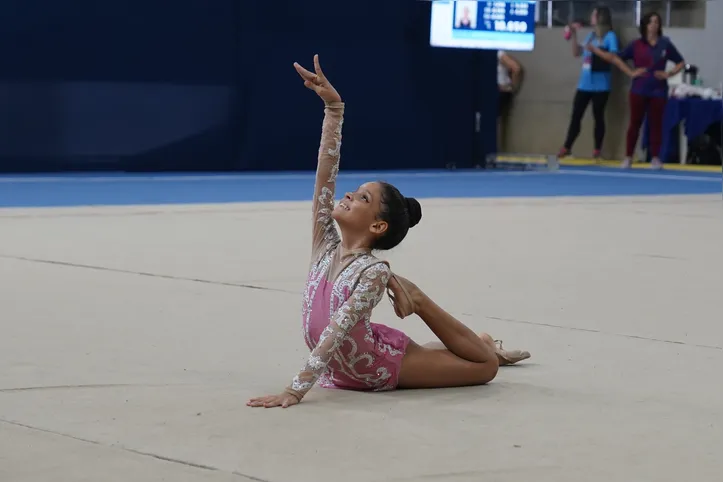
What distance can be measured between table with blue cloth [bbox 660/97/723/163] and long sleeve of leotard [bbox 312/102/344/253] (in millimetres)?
14741

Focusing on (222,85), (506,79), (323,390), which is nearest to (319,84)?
(323,390)

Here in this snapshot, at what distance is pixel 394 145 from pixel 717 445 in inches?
547

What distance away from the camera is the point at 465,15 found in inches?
652

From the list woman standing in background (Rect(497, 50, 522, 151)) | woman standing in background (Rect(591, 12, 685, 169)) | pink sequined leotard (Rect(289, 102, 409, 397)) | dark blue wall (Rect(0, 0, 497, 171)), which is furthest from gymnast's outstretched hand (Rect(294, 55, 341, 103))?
woman standing in background (Rect(497, 50, 522, 151))

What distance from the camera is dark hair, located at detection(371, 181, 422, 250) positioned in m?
3.87

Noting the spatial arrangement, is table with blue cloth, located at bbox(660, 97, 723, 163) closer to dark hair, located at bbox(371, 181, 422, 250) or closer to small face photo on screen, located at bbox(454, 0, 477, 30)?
small face photo on screen, located at bbox(454, 0, 477, 30)

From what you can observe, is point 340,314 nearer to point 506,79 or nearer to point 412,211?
point 412,211

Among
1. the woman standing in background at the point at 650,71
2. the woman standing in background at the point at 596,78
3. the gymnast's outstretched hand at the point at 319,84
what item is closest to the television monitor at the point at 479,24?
the woman standing in background at the point at 650,71

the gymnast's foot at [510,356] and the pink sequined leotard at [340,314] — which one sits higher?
the pink sequined leotard at [340,314]

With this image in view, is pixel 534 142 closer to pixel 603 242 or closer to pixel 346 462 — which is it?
pixel 603 242

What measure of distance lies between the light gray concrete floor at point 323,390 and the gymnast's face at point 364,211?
520 mm

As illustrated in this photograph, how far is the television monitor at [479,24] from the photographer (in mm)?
16484

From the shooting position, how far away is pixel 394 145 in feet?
56.0

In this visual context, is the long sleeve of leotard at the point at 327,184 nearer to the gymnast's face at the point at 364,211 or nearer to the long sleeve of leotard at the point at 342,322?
the gymnast's face at the point at 364,211
